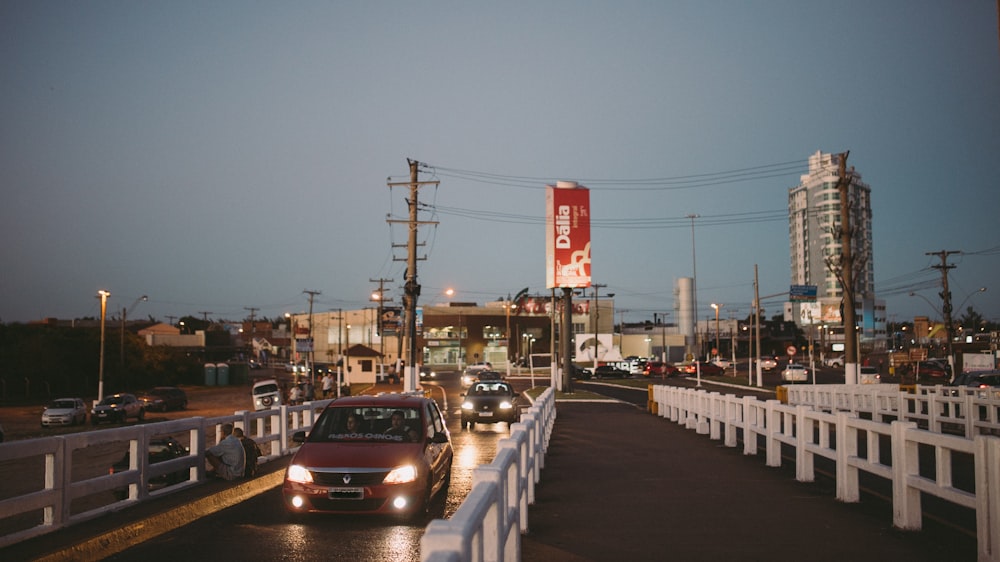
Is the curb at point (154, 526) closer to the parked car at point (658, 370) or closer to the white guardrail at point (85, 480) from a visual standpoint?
the white guardrail at point (85, 480)

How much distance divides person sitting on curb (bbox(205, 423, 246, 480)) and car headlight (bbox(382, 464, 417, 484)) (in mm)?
4592

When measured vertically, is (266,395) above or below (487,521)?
below

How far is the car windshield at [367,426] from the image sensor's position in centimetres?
1148

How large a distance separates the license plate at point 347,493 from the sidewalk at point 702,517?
6.71ft

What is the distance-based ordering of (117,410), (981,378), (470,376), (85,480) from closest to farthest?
1. (85,480)
2. (981,378)
3. (117,410)
4. (470,376)

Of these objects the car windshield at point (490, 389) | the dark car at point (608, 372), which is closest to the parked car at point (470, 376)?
the dark car at point (608, 372)

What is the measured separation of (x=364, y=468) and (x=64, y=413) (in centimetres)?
4101

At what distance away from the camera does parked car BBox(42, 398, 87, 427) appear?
44.4 m

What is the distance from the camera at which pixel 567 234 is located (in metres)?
42.2

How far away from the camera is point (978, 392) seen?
2508 centimetres

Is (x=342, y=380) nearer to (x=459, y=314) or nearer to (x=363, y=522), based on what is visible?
(x=459, y=314)

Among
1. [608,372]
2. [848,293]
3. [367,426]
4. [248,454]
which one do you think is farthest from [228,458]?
[608,372]

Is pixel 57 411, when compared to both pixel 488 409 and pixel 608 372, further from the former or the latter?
pixel 608 372

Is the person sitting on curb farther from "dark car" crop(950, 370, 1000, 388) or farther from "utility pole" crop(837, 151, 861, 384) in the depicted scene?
"utility pole" crop(837, 151, 861, 384)
